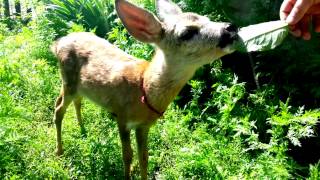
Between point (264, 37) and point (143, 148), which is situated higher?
point (264, 37)

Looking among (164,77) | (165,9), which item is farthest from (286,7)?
(165,9)

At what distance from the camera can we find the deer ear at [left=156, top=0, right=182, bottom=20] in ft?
16.1

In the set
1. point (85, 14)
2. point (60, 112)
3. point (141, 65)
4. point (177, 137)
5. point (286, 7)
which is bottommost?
point (177, 137)

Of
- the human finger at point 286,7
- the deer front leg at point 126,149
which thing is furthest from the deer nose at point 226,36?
the deer front leg at point 126,149

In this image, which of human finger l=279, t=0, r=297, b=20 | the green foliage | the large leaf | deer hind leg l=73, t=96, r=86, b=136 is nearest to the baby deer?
the large leaf

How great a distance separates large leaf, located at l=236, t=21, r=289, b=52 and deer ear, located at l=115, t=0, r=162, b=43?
77 centimetres

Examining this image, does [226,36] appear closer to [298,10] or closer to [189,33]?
[189,33]

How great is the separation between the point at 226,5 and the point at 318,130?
2.02m

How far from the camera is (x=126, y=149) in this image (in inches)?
196

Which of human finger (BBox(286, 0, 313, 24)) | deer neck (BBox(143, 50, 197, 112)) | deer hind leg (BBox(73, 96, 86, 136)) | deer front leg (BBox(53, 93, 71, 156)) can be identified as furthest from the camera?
deer hind leg (BBox(73, 96, 86, 136))

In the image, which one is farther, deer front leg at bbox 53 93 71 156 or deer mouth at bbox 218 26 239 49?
deer front leg at bbox 53 93 71 156

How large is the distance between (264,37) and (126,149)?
1815mm

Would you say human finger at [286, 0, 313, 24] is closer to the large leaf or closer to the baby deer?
the large leaf

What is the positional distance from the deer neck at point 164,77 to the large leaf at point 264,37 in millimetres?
552
